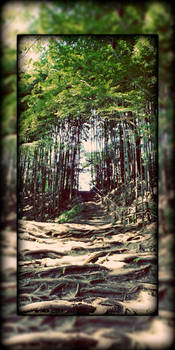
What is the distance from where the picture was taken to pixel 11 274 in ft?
A: 7.81

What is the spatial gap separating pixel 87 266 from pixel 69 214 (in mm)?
542

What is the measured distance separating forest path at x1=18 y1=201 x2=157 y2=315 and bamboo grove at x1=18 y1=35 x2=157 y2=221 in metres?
0.23

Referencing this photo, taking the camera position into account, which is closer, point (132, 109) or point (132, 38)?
point (132, 38)

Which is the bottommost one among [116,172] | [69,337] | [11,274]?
[69,337]

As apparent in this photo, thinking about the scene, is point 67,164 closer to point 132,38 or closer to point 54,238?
point 54,238

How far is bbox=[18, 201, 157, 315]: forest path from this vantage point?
2576 mm

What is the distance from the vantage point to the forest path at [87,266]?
8.45 feet

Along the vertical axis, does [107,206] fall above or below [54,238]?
above

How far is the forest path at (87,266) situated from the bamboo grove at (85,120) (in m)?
0.23

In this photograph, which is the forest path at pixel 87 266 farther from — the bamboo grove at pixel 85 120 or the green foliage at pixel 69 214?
the bamboo grove at pixel 85 120

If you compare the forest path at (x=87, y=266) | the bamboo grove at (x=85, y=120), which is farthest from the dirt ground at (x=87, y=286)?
the bamboo grove at (x=85, y=120)

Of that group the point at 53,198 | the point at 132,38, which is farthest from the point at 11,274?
the point at 132,38

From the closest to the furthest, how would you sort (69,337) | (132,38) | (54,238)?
(69,337) → (132,38) → (54,238)

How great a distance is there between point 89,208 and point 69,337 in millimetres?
1166
